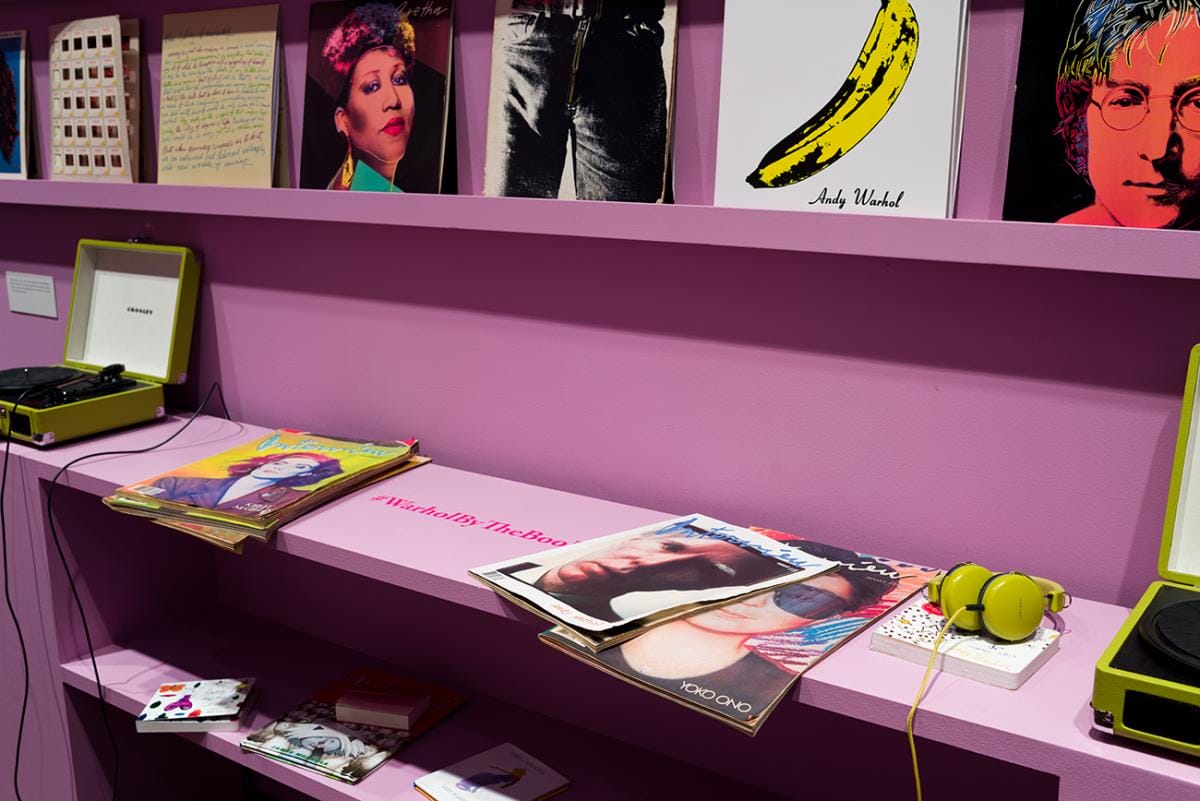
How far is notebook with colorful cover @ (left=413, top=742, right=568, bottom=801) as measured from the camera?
134 centimetres

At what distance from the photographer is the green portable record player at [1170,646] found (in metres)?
0.81

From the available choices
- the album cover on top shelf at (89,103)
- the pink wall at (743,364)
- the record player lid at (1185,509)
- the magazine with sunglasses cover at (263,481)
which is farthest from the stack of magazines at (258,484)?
the record player lid at (1185,509)

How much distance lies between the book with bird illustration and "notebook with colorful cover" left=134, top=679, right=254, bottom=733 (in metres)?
1.04

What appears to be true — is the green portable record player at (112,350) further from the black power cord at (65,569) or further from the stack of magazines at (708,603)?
the stack of magazines at (708,603)

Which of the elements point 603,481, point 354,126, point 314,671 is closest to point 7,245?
point 354,126

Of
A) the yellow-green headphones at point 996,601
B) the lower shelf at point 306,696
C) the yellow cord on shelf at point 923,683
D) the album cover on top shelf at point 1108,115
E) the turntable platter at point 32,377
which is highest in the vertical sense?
the album cover on top shelf at point 1108,115

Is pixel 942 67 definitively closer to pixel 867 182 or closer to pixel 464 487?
pixel 867 182

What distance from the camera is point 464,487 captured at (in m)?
1.50

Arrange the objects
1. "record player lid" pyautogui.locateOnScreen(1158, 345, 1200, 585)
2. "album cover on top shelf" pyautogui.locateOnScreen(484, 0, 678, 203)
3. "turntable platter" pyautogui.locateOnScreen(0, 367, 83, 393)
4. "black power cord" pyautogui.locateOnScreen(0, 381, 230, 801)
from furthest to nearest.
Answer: "turntable platter" pyautogui.locateOnScreen(0, 367, 83, 393) → "black power cord" pyautogui.locateOnScreen(0, 381, 230, 801) → "album cover on top shelf" pyautogui.locateOnScreen(484, 0, 678, 203) → "record player lid" pyautogui.locateOnScreen(1158, 345, 1200, 585)

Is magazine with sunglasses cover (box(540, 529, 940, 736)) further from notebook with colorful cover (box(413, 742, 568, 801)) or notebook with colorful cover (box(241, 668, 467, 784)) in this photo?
notebook with colorful cover (box(241, 668, 467, 784))

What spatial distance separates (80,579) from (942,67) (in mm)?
1525

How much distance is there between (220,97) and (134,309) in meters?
0.46

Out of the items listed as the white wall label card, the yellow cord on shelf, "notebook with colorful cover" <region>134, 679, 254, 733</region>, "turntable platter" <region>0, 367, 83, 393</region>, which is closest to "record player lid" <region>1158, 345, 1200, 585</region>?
the yellow cord on shelf

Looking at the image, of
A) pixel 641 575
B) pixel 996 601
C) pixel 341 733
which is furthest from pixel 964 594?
pixel 341 733
